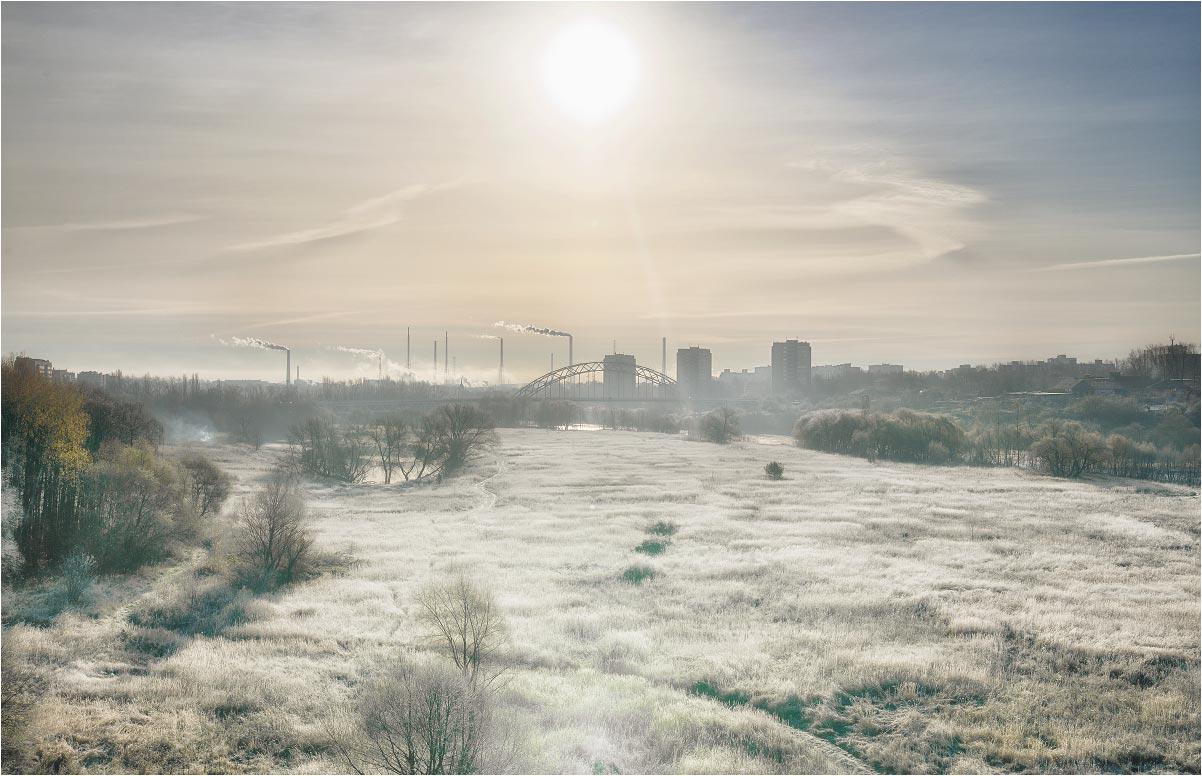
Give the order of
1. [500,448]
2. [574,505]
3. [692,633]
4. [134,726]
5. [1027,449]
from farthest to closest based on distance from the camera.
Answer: [500,448]
[1027,449]
[574,505]
[692,633]
[134,726]

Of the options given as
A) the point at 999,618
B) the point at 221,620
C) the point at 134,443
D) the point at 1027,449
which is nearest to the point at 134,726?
the point at 221,620

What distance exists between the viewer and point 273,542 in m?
39.9

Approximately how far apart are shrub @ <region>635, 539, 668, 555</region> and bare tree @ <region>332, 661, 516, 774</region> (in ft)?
81.7

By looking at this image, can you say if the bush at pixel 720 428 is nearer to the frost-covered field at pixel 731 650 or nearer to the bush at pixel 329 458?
the bush at pixel 329 458

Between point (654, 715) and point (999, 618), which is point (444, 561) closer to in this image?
point (654, 715)

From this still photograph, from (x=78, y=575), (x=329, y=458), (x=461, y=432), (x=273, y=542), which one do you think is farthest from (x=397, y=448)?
(x=78, y=575)

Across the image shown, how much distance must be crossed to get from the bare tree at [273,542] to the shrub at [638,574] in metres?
17.5

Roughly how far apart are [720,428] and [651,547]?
98.0 m

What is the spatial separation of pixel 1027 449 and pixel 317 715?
109513 mm

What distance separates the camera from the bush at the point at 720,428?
463 ft

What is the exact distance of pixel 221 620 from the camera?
1220 inches

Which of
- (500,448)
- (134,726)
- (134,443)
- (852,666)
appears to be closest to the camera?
(134,726)

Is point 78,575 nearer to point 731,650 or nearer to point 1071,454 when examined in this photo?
point 731,650

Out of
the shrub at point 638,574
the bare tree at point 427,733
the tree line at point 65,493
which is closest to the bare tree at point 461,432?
the tree line at point 65,493
